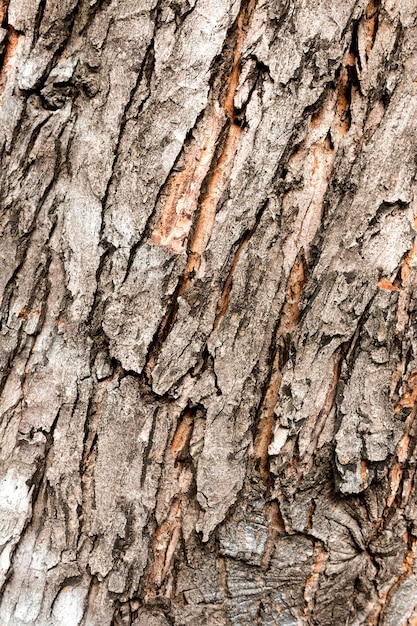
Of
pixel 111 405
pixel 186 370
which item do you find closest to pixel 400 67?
pixel 186 370

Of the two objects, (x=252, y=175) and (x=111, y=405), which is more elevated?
(x=252, y=175)

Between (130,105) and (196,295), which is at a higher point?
(130,105)

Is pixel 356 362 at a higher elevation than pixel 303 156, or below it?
below

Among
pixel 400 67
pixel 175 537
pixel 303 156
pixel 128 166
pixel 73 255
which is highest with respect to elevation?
pixel 400 67

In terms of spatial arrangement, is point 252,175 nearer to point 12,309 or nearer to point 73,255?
point 73,255

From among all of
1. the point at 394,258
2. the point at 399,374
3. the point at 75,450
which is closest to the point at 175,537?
the point at 75,450

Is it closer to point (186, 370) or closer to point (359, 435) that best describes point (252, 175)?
point (186, 370)
